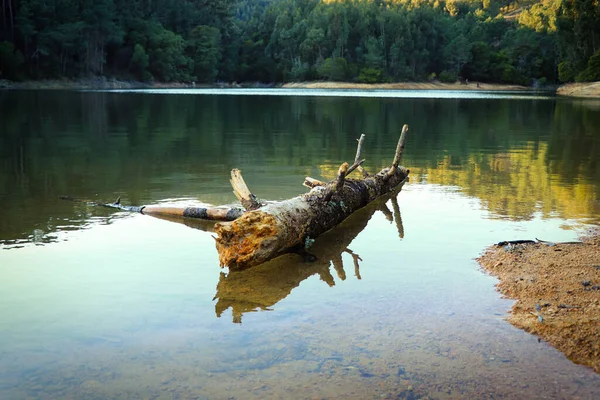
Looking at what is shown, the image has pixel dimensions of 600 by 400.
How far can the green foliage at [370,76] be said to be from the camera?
171875 mm

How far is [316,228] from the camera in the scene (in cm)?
910

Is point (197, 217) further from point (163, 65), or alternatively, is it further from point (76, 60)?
point (163, 65)

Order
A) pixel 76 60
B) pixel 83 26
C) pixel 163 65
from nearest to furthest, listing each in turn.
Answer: pixel 83 26, pixel 76 60, pixel 163 65

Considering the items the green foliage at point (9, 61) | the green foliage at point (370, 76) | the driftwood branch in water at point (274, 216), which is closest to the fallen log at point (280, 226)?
the driftwood branch in water at point (274, 216)

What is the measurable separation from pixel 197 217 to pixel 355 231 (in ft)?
8.24

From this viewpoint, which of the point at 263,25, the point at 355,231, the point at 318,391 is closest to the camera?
the point at 318,391

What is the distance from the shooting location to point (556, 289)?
6520 millimetres

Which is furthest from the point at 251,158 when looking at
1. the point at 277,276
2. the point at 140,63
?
the point at 140,63

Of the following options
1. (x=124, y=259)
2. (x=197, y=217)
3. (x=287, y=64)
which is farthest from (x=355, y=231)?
(x=287, y=64)

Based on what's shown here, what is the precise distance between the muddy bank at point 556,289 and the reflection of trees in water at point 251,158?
2848 millimetres

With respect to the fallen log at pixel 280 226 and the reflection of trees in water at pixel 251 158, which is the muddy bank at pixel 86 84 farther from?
the fallen log at pixel 280 226

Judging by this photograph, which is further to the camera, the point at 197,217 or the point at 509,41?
the point at 509,41

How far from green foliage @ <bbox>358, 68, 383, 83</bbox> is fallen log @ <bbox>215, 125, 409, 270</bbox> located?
16532 centimetres

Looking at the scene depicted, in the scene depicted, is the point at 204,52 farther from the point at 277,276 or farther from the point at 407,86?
the point at 277,276
